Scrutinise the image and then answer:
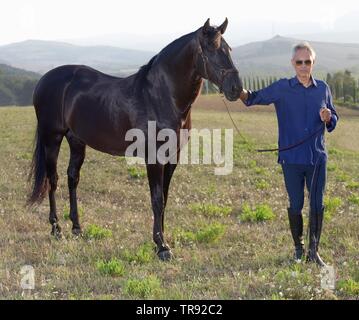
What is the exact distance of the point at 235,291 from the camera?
19.0ft

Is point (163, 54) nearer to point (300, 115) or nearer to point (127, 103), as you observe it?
point (127, 103)

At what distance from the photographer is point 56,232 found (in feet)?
27.8

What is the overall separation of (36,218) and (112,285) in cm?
403

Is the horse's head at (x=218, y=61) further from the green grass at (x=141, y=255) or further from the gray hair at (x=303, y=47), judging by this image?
the green grass at (x=141, y=255)

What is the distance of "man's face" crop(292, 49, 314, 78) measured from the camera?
6.20 meters

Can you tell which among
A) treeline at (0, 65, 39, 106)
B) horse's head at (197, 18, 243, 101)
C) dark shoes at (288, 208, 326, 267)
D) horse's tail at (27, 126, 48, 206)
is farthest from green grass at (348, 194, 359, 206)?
treeline at (0, 65, 39, 106)

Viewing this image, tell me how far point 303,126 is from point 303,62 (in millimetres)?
852

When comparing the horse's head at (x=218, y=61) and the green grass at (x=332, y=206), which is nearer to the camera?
the horse's head at (x=218, y=61)

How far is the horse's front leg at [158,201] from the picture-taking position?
7.29 m

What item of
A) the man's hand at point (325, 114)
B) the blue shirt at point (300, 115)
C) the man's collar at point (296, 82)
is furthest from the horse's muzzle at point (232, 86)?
the man's hand at point (325, 114)

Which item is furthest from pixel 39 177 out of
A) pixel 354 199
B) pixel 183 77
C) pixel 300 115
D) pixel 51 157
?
pixel 354 199

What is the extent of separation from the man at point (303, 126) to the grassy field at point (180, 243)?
893 millimetres

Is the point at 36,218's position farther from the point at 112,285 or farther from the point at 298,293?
the point at 298,293

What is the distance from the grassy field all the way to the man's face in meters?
2.56
